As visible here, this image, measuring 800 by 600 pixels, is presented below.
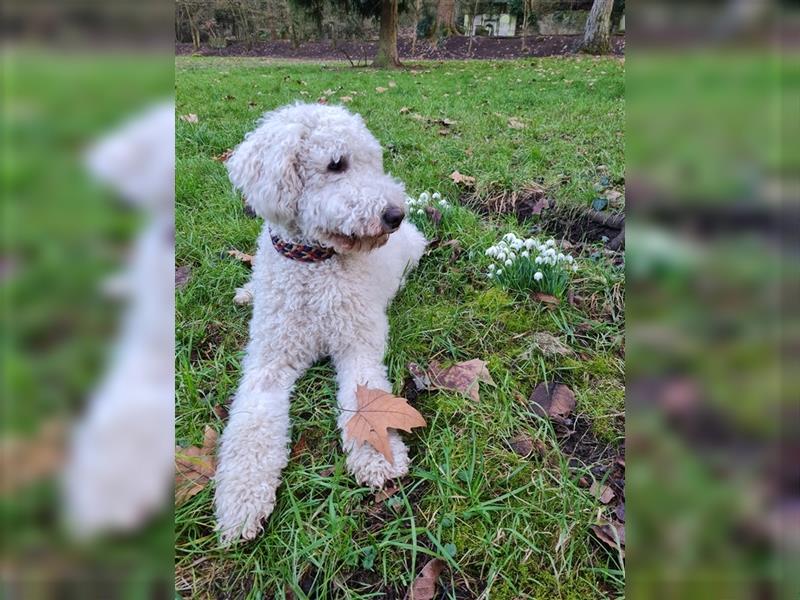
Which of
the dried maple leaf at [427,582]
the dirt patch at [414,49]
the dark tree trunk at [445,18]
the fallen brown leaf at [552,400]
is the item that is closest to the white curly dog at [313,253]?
the dried maple leaf at [427,582]

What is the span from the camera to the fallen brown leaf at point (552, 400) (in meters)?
2.06

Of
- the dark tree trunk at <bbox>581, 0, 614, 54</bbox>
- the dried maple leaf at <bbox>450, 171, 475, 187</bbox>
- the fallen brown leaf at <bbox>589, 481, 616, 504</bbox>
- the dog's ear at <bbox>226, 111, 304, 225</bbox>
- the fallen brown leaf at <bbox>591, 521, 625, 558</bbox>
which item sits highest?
the dark tree trunk at <bbox>581, 0, 614, 54</bbox>

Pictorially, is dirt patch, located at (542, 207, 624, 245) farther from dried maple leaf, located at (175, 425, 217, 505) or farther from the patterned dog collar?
dried maple leaf, located at (175, 425, 217, 505)

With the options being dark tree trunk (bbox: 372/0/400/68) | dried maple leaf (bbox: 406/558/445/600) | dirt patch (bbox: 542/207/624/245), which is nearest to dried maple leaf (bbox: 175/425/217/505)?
dried maple leaf (bbox: 406/558/445/600)

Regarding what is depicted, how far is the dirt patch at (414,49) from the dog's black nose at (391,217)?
16.7m

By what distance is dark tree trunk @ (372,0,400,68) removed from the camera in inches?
557

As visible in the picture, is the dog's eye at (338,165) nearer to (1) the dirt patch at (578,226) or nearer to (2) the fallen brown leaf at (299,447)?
(2) the fallen brown leaf at (299,447)

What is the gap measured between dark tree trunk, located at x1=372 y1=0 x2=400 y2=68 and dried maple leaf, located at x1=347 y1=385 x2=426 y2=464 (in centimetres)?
1411

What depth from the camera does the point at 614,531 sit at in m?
1.59
